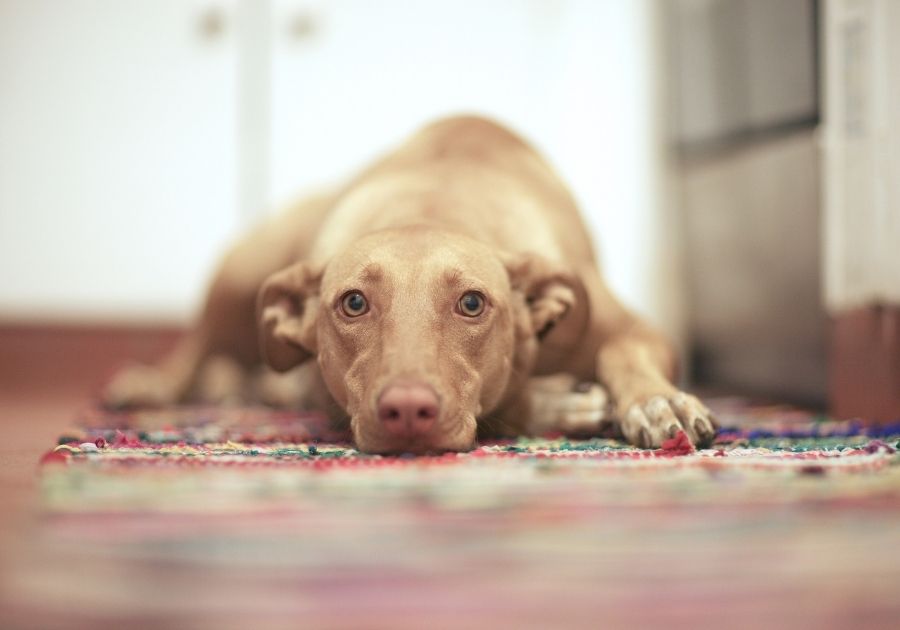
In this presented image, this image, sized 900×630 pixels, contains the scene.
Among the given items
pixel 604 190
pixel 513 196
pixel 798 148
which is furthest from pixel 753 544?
pixel 604 190

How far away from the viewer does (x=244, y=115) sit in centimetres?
364

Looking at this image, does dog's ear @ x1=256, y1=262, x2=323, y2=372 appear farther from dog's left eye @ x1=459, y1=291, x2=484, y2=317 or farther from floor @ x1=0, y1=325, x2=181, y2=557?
floor @ x1=0, y1=325, x2=181, y2=557

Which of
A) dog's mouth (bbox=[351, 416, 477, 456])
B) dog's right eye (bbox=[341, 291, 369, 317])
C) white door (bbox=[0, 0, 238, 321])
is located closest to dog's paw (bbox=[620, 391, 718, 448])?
dog's mouth (bbox=[351, 416, 477, 456])

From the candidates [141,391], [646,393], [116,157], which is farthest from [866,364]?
[116,157]

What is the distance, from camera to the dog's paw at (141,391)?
2.56m

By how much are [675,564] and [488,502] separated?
0.87 ft

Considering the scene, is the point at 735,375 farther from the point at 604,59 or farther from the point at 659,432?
the point at 659,432

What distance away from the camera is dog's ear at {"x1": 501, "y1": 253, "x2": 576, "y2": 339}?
6.00 ft

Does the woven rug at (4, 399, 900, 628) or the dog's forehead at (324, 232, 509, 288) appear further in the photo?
the dog's forehead at (324, 232, 509, 288)

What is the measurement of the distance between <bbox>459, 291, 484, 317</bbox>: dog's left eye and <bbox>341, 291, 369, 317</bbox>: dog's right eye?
0.49 ft

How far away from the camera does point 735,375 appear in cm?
310

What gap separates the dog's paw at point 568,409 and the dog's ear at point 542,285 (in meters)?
0.14

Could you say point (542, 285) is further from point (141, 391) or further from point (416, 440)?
point (141, 391)

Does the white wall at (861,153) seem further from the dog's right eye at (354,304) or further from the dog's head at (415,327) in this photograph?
the dog's right eye at (354,304)
